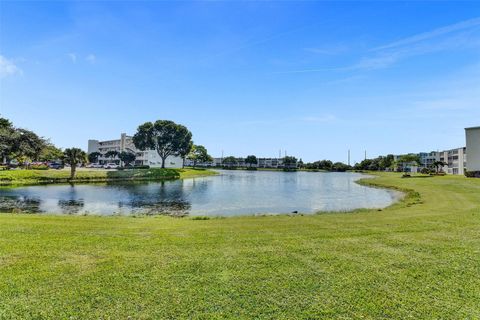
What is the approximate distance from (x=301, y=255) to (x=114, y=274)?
4.25 meters

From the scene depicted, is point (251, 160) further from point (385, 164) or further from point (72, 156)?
point (72, 156)

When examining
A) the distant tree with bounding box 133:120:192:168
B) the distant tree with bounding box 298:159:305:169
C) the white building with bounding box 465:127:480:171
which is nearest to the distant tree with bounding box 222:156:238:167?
the distant tree with bounding box 298:159:305:169

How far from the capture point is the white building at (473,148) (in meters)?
55.8

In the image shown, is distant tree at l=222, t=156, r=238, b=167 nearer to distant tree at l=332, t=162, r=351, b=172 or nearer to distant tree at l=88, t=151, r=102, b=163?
distant tree at l=332, t=162, r=351, b=172

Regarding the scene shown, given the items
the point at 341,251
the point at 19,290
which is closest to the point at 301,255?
the point at 341,251

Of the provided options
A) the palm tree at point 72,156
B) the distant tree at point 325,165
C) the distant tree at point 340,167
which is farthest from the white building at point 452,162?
the palm tree at point 72,156

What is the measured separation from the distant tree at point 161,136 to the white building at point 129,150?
34.2m

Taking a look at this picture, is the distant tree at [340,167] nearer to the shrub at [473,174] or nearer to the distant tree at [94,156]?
the shrub at [473,174]

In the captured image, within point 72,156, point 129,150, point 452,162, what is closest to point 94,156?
point 129,150

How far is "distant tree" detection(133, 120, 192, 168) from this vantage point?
284ft

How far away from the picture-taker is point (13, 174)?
4341cm

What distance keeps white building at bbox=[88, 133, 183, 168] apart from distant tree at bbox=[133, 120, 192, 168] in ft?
112

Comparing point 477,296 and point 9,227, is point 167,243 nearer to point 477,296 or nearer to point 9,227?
point 9,227

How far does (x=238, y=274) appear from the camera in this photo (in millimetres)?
6020
